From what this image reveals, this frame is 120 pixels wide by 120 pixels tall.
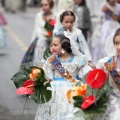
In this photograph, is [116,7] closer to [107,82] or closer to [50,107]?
[50,107]

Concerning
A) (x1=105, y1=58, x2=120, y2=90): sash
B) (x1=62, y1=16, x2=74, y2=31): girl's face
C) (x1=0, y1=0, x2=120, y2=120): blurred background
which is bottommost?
(x1=0, y1=0, x2=120, y2=120): blurred background

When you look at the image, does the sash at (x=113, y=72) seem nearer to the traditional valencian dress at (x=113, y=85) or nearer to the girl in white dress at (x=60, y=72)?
the traditional valencian dress at (x=113, y=85)

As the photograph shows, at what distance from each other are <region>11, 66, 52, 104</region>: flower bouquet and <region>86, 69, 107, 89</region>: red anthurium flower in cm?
102

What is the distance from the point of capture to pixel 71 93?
7.06 m

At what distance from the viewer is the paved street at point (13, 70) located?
33.6ft

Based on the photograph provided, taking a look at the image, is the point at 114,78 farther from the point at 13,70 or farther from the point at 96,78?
the point at 13,70

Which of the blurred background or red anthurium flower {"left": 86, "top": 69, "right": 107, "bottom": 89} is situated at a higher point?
red anthurium flower {"left": 86, "top": 69, "right": 107, "bottom": 89}

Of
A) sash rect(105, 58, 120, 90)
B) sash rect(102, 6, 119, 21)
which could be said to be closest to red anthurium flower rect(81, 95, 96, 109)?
sash rect(105, 58, 120, 90)

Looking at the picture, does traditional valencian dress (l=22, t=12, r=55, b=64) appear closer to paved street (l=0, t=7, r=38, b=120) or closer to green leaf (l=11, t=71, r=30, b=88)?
paved street (l=0, t=7, r=38, b=120)

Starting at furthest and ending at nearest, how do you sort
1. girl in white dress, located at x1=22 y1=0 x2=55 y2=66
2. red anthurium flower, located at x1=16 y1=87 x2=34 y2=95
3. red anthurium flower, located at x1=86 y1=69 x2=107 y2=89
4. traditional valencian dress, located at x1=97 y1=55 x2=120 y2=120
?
girl in white dress, located at x1=22 y1=0 x2=55 y2=66, red anthurium flower, located at x1=16 y1=87 x2=34 y2=95, traditional valencian dress, located at x1=97 y1=55 x2=120 y2=120, red anthurium flower, located at x1=86 y1=69 x2=107 y2=89

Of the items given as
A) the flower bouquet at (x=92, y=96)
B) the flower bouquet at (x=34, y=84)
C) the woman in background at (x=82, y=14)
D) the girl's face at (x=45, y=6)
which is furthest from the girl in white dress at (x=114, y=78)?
the woman in background at (x=82, y=14)

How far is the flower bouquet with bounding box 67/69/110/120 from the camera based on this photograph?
6.73 meters

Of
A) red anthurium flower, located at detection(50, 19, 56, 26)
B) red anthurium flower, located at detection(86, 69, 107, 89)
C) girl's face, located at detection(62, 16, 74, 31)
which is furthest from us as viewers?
red anthurium flower, located at detection(50, 19, 56, 26)

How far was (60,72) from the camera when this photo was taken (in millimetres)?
8234
